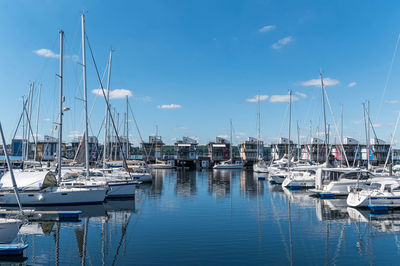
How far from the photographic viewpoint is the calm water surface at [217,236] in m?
15.1

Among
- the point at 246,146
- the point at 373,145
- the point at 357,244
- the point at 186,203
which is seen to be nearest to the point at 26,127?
the point at 186,203

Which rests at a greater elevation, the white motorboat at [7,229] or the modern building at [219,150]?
the modern building at [219,150]

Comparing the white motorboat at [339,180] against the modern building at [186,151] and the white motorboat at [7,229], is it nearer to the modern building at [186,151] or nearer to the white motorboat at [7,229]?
the white motorboat at [7,229]

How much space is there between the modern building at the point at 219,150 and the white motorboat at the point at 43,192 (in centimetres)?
7584

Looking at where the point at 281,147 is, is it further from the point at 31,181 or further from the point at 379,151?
the point at 31,181

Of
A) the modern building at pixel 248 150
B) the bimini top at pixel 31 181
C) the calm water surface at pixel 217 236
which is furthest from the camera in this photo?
the modern building at pixel 248 150

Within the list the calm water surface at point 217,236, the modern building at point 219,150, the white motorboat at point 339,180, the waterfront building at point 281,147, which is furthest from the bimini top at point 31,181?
the waterfront building at point 281,147

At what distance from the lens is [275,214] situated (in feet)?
84.1

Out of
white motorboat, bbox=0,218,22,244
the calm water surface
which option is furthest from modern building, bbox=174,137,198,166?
white motorboat, bbox=0,218,22,244

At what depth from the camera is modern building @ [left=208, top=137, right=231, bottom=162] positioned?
104m

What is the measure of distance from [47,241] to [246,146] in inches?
3508

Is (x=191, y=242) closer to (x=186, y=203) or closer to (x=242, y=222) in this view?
(x=242, y=222)

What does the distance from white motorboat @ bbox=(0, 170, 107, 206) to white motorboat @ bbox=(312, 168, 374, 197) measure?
76.9 ft

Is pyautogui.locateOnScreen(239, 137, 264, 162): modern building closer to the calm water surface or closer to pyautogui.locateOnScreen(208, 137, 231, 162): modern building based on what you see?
pyautogui.locateOnScreen(208, 137, 231, 162): modern building
